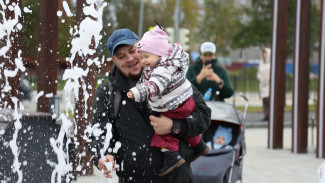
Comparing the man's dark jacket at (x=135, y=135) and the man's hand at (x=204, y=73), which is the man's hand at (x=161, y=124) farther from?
the man's hand at (x=204, y=73)

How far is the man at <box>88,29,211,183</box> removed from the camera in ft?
11.9

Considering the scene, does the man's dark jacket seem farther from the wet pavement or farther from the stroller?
the wet pavement

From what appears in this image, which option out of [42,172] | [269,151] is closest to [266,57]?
[269,151]

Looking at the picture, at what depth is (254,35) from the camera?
3959cm

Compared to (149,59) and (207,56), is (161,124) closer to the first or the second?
(149,59)

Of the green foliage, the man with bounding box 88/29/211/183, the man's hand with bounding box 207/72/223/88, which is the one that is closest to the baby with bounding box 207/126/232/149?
the man's hand with bounding box 207/72/223/88

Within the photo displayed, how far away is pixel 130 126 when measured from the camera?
363 centimetres

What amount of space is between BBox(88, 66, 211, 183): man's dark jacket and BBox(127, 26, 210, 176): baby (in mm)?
53

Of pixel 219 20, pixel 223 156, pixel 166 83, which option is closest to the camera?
pixel 166 83

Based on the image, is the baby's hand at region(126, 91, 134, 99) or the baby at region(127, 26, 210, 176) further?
the baby at region(127, 26, 210, 176)

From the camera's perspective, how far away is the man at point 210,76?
6.58 metres

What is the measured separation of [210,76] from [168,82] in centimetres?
310

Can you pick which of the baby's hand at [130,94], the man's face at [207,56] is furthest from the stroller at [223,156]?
the baby's hand at [130,94]

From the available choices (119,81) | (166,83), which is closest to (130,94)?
(166,83)
